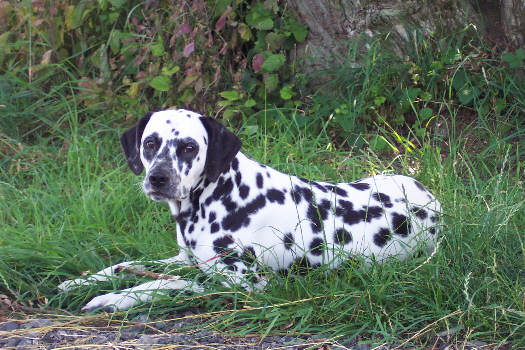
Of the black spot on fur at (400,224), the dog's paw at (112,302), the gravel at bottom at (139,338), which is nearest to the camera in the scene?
the gravel at bottom at (139,338)

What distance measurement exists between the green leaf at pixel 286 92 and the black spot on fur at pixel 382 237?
2.12 m

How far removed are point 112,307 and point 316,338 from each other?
1152 millimetres

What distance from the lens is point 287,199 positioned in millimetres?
3719

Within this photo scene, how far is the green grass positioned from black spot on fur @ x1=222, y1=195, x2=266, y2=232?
359mm

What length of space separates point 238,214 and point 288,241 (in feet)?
1.09

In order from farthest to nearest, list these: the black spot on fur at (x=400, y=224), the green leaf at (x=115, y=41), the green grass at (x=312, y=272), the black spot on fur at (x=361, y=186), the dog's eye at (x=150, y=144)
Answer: the green leaf at (x=115, y=41) → the black spot on fur at (x=361, y=186) → the black spot on fur at (x=400, y=224) → the dog's eye at (x=150, y=144) → the green grass at (x=312, y=272)

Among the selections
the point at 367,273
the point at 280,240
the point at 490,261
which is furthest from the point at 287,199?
the point at 490,261

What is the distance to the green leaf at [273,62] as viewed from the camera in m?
5.47

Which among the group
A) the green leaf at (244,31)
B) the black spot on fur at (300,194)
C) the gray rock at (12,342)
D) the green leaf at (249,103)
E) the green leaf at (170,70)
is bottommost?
the gray rock at (12,342)

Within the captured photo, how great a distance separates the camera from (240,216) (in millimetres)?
3600

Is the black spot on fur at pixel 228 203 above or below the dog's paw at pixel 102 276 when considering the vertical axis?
above

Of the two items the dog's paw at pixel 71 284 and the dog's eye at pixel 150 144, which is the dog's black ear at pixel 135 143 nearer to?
the dog's eye at pixel 150 144

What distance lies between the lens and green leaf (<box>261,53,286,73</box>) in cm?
547

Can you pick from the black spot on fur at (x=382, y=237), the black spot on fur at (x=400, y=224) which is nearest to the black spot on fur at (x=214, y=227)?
the black spot on fur at (x=382, y=237)
